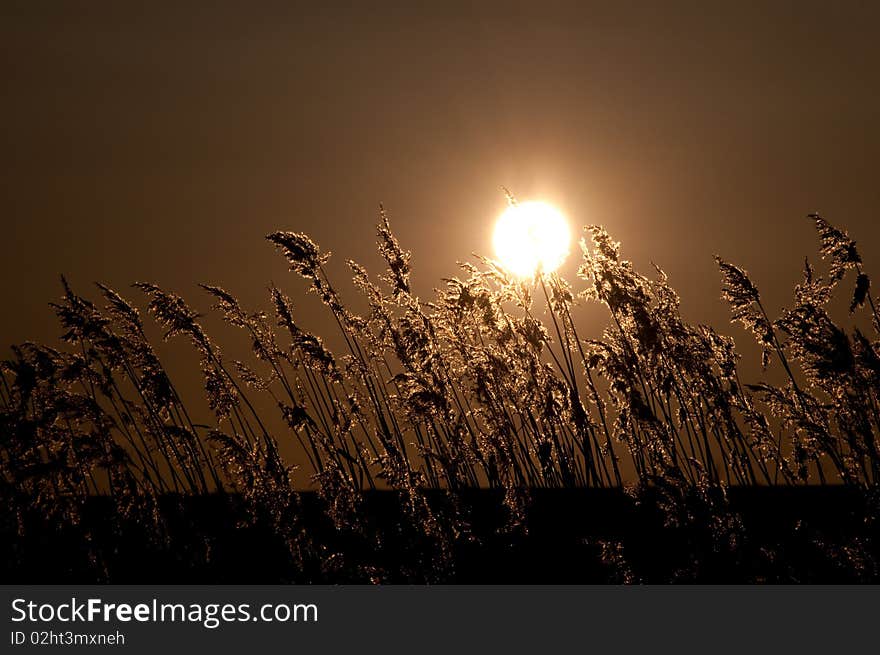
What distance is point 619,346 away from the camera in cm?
480

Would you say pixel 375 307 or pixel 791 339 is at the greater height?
pixel 375 307

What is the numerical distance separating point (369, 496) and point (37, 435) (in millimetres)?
1821

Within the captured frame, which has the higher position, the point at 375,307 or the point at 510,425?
the point at 375,307

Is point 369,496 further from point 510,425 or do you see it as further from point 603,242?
point 603,242

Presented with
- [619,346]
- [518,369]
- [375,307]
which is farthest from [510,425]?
[375,307]

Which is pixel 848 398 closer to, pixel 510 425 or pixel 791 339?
pixel 791 339

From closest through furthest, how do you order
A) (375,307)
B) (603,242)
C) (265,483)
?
(265,483) < (603,242) < (375,307)

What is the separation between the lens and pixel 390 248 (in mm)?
5254
